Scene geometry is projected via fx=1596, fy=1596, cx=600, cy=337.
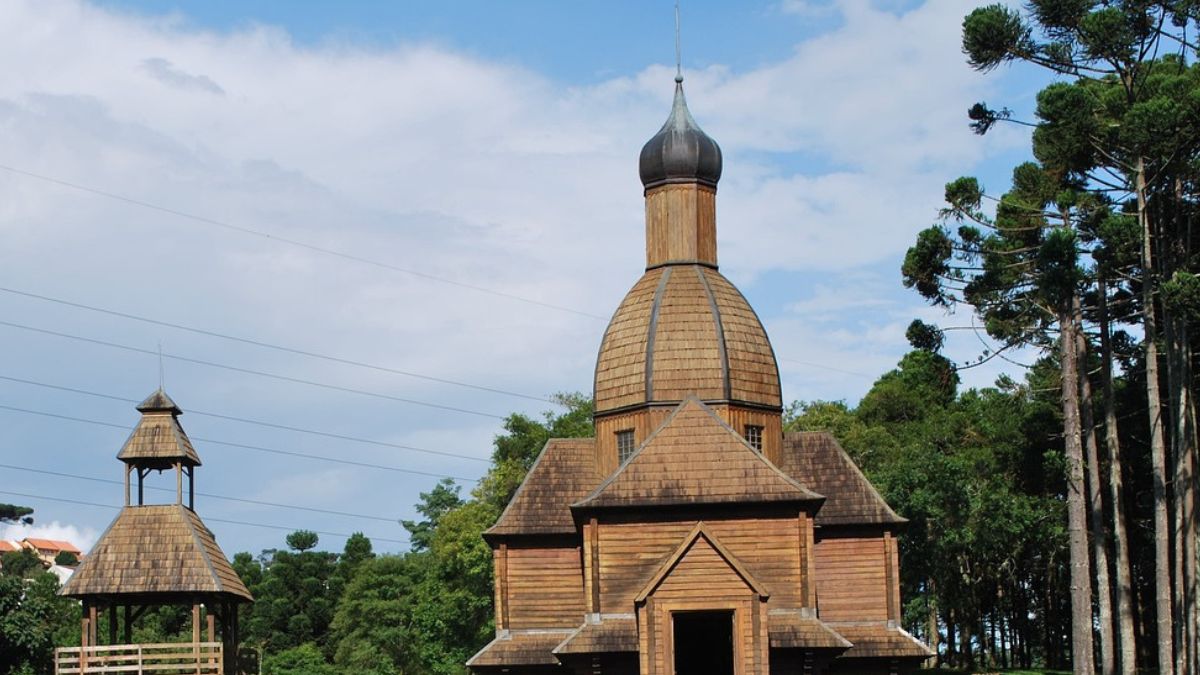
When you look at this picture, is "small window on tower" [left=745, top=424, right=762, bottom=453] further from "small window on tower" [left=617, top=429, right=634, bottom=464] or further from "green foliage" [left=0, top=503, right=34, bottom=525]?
"green foliage" [left=0, top=503, right=34, bottom=525]

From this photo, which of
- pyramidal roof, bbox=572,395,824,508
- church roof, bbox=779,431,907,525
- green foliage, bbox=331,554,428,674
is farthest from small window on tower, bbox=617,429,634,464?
green foliage, bbox=331,554,428,674

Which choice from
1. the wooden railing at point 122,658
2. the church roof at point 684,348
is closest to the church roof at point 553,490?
the church roof at point 684,348

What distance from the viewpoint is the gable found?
33.8 m

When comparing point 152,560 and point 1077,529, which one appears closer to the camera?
point 152,560

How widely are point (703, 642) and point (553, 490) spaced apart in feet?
17.5

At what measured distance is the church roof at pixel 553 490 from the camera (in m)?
38.8

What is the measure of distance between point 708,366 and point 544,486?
512 centimetres

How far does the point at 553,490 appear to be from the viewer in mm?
39938

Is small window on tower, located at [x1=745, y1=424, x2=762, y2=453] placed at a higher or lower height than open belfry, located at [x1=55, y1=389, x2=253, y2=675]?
higher

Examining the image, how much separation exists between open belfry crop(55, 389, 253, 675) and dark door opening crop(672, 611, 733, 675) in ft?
36.4

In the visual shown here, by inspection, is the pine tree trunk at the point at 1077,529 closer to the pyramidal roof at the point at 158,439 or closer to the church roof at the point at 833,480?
the church roof at the point at 833,480

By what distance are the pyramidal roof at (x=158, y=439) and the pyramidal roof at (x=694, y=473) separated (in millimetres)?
11040

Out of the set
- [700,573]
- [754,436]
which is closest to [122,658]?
[700,573]

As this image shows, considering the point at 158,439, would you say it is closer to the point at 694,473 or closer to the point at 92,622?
the point at 92,622
